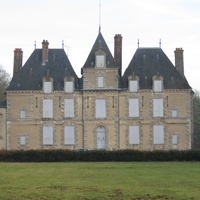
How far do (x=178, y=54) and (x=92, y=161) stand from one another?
18.0 meters

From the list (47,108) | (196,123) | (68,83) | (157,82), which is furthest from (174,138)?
(196,123)

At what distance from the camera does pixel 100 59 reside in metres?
46.2

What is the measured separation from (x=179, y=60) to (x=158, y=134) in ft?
22.3

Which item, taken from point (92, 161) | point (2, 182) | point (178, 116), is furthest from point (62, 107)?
point (2, 182)

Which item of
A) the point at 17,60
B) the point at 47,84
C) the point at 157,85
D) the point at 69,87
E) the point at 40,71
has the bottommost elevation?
the point at 69,87

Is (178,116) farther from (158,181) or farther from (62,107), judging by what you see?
(158,181)

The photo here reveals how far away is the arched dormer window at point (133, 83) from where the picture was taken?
151 feet

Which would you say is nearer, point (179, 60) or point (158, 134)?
point (158, 134)

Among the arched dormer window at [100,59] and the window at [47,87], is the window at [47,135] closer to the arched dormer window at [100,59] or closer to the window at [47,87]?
the window at [47,87]

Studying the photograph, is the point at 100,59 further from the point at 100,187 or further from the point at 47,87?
the point at 100,187

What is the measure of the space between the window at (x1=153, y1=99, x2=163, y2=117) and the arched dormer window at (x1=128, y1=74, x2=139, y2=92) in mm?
1884

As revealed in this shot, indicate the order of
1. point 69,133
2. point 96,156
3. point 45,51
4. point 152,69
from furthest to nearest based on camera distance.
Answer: point 45,51
point 152,69
point 69,133
point 96,156

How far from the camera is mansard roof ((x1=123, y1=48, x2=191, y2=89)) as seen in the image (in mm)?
46219

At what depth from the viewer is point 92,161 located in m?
32.3
